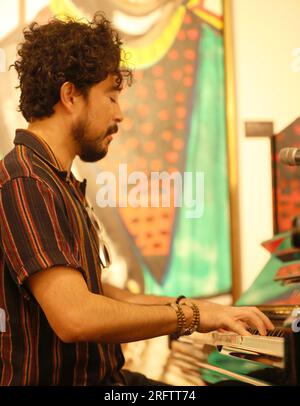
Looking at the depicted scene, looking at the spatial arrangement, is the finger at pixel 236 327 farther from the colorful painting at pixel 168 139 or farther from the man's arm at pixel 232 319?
the colorful painting at pixel 168 139

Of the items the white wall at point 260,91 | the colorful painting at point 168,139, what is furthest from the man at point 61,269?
the white wall at point 260,91

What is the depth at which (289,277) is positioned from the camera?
1572mm

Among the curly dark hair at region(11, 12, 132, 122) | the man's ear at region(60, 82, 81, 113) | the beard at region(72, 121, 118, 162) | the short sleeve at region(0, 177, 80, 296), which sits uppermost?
the curly dark hair at region(11, 12, 132, 122)

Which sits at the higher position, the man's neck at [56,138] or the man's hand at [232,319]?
the man's neck at [56,138]

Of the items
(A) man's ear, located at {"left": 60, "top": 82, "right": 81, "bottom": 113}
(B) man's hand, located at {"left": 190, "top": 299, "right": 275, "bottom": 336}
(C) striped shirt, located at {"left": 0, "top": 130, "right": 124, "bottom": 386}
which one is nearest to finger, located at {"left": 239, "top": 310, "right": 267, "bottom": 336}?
(B) man's hand, located at {"left": 190, "top": 299, "right": 275, "bottom": 336}

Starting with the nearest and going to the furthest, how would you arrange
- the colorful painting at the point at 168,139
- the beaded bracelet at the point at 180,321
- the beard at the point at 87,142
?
1. the beaded bracelet at the point at 180,321
2. the beard at the point at 87,142
3. the colorful painting at the point at 168,139

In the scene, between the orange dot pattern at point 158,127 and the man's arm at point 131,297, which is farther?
the orange dot pattern at point 158,127

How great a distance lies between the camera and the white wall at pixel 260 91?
2.14 metres

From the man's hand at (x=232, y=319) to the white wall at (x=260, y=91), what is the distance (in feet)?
3.50

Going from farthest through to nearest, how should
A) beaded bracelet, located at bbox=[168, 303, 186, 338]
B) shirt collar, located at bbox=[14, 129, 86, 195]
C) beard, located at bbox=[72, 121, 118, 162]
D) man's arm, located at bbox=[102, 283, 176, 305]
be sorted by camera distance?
man's arm, located at bbox=[102, 283, 176, 305]
beard, located at bbox=[72, 121, 118, 162]
shirt collar, located at bbox=[14, 129, 86, 195]
beaded bracelet, located at bbox=[168, 303, 186, 338]

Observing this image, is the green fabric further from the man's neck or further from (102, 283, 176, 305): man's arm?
the man's neck

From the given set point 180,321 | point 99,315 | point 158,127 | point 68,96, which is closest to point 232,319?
point 180,321

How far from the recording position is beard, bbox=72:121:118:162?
130cm
